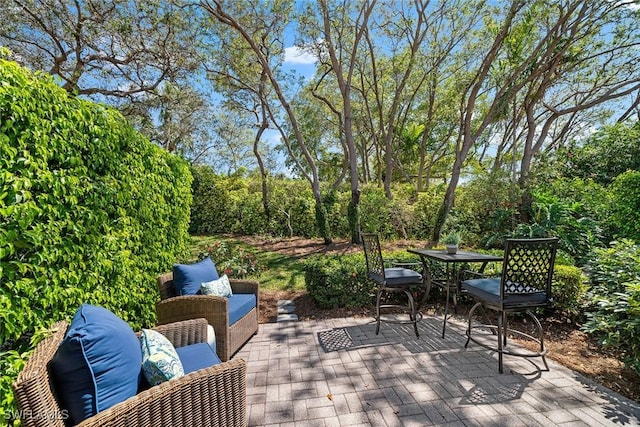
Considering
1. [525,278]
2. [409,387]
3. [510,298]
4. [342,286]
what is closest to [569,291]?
[525,278]

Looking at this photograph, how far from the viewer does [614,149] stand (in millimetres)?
8602

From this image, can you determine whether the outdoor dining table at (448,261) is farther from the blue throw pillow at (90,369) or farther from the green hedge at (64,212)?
the green hedge at (64,212)

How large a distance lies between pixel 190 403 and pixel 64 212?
1.45 m

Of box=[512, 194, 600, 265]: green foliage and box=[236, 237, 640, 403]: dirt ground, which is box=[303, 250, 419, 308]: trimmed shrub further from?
box=[512, 194, 600, 265]: green foliage

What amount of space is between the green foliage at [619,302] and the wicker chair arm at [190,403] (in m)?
3.04

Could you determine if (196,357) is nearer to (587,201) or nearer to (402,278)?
(402,278)

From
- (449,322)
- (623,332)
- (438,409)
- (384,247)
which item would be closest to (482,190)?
(384,247)

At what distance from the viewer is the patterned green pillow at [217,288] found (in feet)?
10.5

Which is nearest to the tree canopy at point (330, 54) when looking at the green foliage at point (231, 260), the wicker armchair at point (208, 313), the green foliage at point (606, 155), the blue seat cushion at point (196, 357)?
the green foliage at point (606, 155)

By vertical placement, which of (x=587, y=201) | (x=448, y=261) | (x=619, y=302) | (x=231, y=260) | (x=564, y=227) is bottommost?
(x=619, y=302)

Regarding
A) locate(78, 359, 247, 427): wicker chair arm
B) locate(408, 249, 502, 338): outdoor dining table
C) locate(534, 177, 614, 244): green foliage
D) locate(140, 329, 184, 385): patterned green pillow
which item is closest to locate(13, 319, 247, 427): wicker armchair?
locate(78, 359, 247, 427): wicker chair arm

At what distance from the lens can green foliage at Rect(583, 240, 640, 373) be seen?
7.79 ft

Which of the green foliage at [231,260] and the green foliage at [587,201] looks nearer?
the green foliage at [231,260]

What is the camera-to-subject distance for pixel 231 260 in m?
4.66
